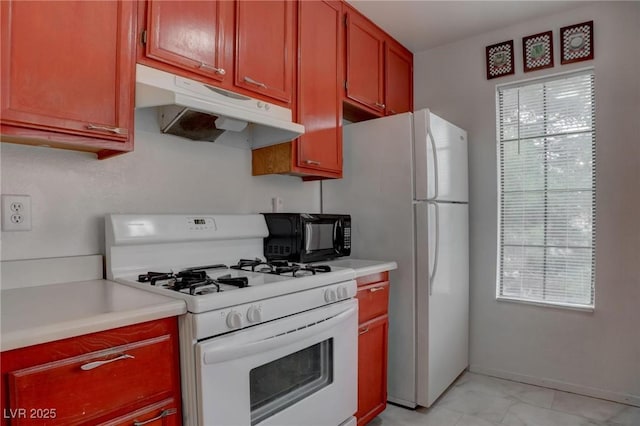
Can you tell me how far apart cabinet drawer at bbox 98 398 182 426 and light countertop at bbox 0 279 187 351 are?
0.84ft

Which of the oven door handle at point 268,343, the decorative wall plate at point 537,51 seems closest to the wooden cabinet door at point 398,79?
the decorative wall plate at point 537,51

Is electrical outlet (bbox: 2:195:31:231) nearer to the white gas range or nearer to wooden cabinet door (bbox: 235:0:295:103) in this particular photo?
the white gas range

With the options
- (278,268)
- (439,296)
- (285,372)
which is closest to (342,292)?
(278,268)

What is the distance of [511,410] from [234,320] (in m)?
1.93

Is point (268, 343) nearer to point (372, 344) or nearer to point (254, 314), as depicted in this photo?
point (254, 314)

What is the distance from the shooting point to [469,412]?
2.27 metres

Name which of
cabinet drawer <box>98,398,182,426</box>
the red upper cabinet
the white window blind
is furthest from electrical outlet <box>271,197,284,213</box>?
the white window blind

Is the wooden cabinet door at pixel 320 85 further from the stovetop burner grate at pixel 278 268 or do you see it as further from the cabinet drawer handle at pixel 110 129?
the cabinet drawer handle at pixel 110 129

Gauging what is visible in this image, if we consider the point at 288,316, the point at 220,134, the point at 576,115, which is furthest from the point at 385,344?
the point at 576,115

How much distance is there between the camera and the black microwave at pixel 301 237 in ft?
6.77

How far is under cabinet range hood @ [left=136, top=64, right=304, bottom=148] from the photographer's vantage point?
140cm

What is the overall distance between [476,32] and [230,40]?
1.98 metres

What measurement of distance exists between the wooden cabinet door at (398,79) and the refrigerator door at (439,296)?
0.89 meters

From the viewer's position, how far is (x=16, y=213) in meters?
1.35
